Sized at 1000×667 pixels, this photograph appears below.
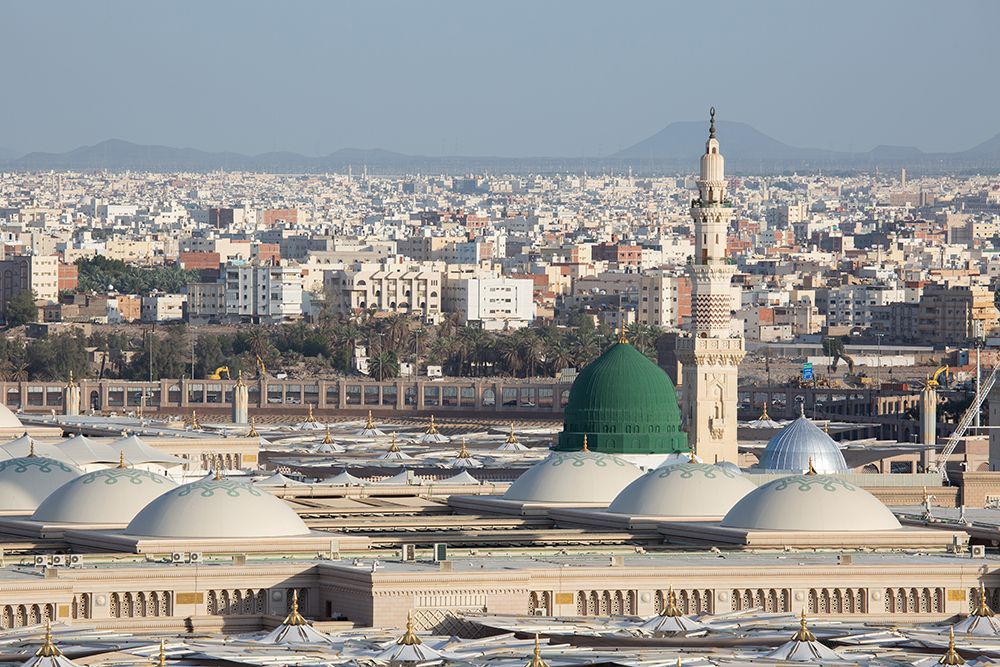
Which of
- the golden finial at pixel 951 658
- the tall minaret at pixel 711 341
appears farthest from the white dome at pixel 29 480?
the golden finial at pixel 951 658

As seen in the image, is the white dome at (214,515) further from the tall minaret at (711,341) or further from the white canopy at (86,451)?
the tall minaret at (711,341)

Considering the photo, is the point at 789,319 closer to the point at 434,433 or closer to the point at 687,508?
the point at 434,433

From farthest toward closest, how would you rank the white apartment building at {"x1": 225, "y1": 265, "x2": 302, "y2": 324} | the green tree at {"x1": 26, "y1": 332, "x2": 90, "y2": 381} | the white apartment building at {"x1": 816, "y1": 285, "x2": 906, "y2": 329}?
1. the white apartment building at {"x1": 816, "y1": 285, "x2": 906, "y2": 329}
2. the white apartment building at {"x1": 225, "y1": 265, "x2": 302, "y2": 324}
3. the green tree at {"x1": 26, "y1": 332, "x2": 90, "y2": 381}

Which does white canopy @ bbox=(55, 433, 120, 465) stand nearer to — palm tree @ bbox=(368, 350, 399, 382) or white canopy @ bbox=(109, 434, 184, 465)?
white canopy @ bbox=(109, 434, 184, 465)

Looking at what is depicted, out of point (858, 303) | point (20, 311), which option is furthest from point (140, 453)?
point (858, 303)

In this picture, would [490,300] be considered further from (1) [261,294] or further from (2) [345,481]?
(2) [345,481]

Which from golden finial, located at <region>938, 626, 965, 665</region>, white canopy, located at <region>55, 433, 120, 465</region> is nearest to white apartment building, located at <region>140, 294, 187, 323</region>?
white canopy, located at <region>55, 433, 120, 465</region>
